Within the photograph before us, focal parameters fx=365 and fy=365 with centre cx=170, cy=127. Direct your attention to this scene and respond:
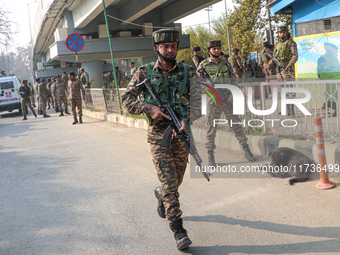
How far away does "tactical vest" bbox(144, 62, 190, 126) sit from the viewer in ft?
10.7

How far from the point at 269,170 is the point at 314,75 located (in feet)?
15.6

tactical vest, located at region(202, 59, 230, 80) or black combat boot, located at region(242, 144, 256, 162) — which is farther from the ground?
tactical vest, located at region(202, 59, 230, 80)

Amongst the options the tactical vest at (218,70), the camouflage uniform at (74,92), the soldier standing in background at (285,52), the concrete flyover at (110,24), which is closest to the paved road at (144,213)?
the tactical vest at (218,70)

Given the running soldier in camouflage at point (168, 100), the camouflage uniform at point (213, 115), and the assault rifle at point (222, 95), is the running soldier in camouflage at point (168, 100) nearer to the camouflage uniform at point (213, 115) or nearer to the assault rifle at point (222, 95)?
the assault rifle at point (222, 95)

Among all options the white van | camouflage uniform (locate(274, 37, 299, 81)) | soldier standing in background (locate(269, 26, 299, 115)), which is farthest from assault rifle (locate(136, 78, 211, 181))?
the white van

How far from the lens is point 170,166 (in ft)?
10.8

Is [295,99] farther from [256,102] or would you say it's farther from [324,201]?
[324,201]

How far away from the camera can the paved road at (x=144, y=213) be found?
10.6ft

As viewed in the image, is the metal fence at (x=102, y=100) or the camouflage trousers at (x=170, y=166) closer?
the camouflage trousers at (x=170, y=166)

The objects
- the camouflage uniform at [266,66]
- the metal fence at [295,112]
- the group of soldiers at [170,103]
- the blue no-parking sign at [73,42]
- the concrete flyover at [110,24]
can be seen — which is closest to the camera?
the group of soldiers at [170,103]

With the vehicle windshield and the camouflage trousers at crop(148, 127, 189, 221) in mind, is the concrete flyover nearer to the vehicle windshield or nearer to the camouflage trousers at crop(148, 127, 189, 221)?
the vehicle windshield

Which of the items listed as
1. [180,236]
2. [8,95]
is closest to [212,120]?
[180,236]

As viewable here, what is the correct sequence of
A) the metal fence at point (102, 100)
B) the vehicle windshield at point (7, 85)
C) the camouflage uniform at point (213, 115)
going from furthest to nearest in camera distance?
the vehicle windshield at point (7, 85), the metal fence at point (102, 100), the camouflage uniform at point (213, 115)

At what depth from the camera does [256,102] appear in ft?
21.4
